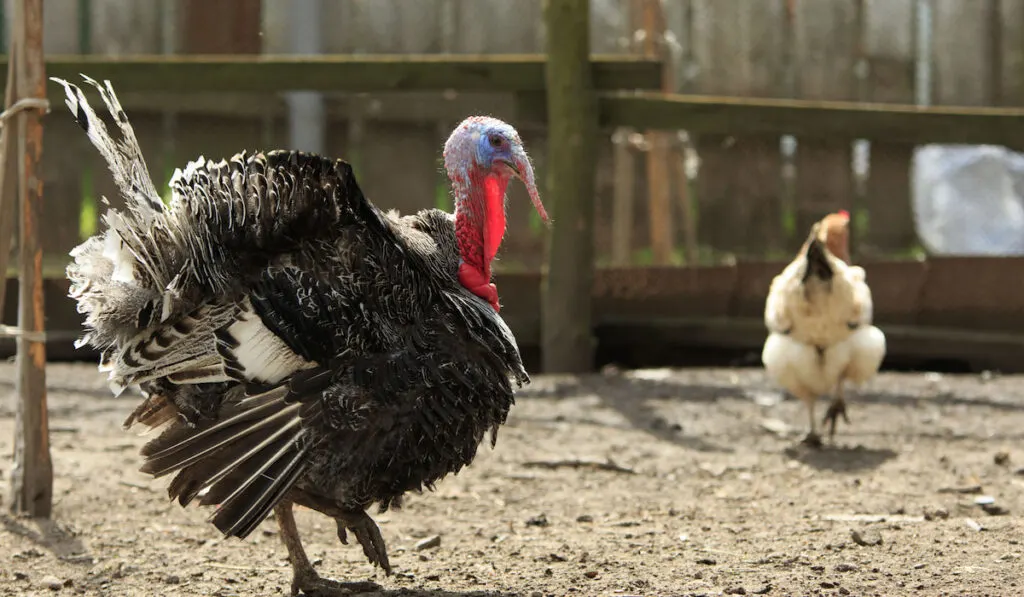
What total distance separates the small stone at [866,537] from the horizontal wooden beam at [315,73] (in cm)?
371

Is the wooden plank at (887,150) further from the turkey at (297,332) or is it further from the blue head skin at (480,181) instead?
the turkey at (297,332)

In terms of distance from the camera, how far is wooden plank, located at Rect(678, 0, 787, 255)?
10961mm

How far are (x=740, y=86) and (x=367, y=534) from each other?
7799mm

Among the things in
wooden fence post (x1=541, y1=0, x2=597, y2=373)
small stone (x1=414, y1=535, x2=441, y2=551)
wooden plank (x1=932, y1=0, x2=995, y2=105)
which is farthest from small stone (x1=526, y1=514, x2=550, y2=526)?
wooden plank (x1=932, y1=0, x2=995, y2=105)

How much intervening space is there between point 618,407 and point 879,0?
560 cm

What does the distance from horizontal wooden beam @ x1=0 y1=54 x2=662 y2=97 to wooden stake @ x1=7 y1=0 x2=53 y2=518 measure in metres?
2.64

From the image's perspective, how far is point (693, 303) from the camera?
8625 millimetres

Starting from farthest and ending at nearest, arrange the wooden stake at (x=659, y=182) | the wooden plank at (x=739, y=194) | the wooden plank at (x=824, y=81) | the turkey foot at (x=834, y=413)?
the wooden plank at (x=739, y=194) → the wooden plank at (x=824, y=81) → the wooden stake at (x=659, y=182) → the turkey foot at (x=834, y=413)

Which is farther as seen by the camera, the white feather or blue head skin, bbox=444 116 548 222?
blue head skin, bbox=444 116 548 222

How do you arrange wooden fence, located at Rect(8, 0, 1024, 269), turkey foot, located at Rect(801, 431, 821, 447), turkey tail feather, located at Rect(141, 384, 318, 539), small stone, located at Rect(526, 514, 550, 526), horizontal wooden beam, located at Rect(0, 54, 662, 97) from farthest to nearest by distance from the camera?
1. wooden fence, located at Rect(8, 0, 1024, 269)
2. horizontal wooden beam, located at Rect(0, 54, 662, 97)
3. turkey foot, located at Rect(801, 431, 821, 447)
4. small stone, located at Rect(526, 514, 550, 526)
5. turkey tail feather, located at Rect(141, 384, 318, 539)

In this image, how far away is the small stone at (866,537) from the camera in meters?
4.57

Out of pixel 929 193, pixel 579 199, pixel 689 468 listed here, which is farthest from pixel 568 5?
pixel 929 193

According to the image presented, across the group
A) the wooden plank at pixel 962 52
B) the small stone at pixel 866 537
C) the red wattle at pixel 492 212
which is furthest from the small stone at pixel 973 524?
the wooden plank at pixel 962 52

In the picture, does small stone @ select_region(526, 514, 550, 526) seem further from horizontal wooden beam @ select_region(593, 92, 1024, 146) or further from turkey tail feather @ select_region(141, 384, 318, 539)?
horizontal wooden beam @ select_region(593, 92, 1024, 146)
